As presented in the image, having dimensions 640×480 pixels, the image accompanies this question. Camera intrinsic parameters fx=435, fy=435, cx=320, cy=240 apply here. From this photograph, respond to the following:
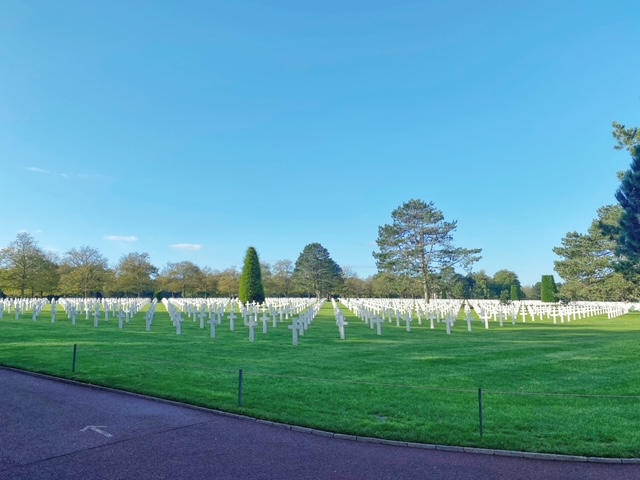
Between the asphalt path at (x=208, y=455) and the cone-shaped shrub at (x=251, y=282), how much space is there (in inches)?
1207

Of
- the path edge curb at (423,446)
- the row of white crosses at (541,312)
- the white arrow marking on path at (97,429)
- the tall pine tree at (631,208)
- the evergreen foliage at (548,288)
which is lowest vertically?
the path edge curb at (423,446)

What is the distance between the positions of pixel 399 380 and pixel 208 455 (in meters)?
4.95

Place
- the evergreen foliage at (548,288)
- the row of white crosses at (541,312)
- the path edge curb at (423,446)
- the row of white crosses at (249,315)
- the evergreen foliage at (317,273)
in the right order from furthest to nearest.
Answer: the evergreen foliage at (317,273) < the evergreen foliage at (548,288) < the row of white crosses at (541,312) < the row of white crosses at (249,315) < the path edge curb at (423,446)

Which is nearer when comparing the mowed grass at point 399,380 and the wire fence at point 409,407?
the wire fence at point 409,407

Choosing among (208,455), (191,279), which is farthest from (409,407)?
(191,279)

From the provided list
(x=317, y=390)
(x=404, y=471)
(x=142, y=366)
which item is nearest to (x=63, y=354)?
(x=142, y=366)

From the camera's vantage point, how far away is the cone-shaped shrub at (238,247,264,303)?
122 ft

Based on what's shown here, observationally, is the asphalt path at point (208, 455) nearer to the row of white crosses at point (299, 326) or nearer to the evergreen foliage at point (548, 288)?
the row of white crosses at point (299, 326)

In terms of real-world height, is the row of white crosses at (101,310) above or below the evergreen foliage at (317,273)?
below

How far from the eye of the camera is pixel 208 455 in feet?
16.2

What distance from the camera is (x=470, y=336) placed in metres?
17.7

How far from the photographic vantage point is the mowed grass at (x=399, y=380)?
5840mm

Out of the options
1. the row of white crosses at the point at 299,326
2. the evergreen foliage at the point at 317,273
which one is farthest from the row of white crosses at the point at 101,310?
the evergreen foliage at the point at 317,273

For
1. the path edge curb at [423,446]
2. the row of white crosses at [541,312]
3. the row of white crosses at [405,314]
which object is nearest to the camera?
the path edge curb at [423,446]
